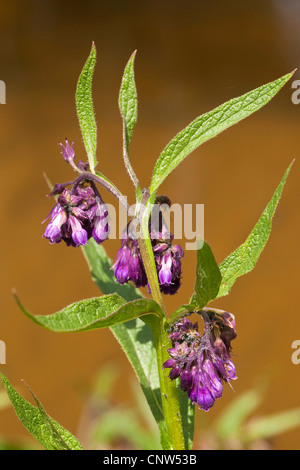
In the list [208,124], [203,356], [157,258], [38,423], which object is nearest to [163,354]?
[203,356]

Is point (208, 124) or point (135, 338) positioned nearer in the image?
point (208, 124)

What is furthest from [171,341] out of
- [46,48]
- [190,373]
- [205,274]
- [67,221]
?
[46,48]

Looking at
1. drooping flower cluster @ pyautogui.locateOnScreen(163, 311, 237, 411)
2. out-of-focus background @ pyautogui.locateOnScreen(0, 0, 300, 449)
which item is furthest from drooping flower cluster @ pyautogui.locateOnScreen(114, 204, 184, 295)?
out-of-focus background @ pyautogui.locateOnScreen(0, 0, 300, 449)

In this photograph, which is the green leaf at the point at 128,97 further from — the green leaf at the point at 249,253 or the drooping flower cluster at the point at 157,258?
the green leaf at the point at 249,253

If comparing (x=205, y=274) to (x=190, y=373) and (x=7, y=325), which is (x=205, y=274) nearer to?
(x=190, y=373)

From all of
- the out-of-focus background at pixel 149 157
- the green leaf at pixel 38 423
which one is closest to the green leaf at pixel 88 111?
the green leaf at pixel 38 423

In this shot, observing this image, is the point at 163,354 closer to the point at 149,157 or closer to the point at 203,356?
the point at 203,356

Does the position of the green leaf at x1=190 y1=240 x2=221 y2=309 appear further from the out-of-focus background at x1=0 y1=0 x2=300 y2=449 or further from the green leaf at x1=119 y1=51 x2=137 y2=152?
the out-of-focus background at x1=0 y1=0 x2=300 y2=449
